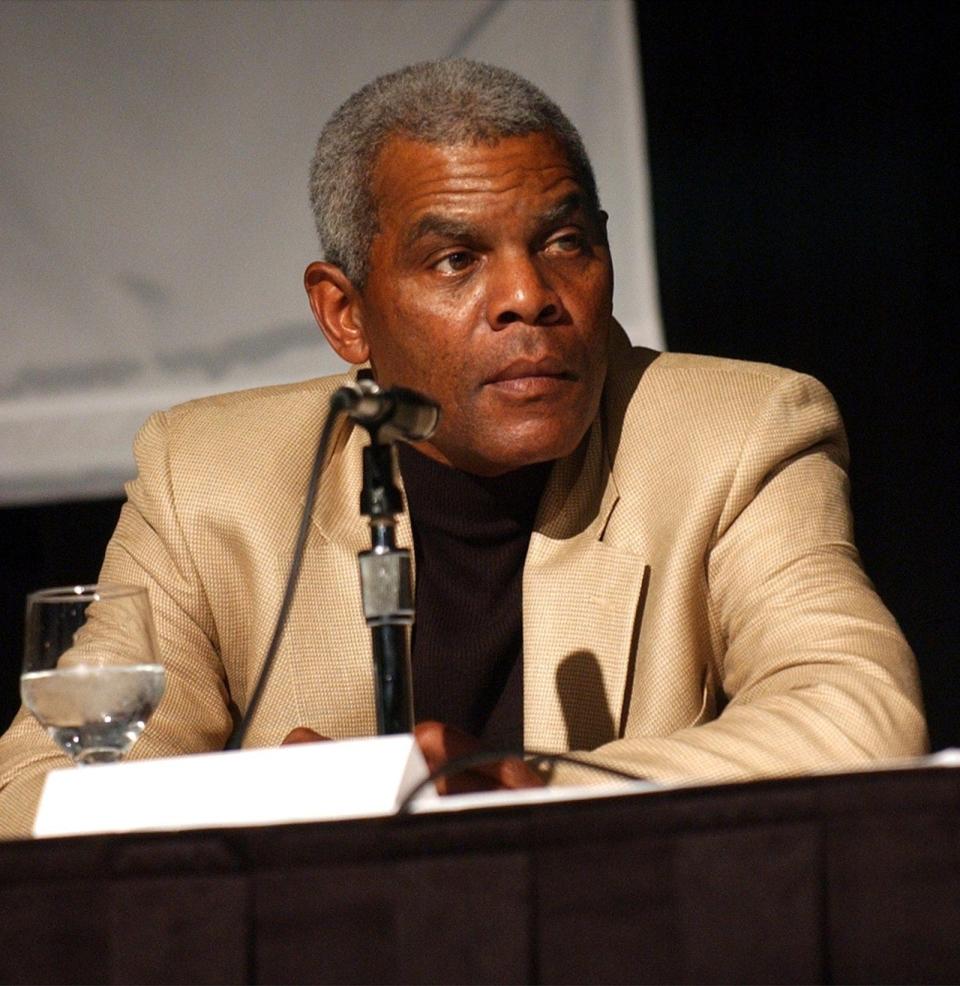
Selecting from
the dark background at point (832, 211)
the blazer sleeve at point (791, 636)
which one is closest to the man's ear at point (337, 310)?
the blazer sleeve at point (791, 636)

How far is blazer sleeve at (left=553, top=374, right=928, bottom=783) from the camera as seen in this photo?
61.8 inches

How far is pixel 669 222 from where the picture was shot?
289 centimetres

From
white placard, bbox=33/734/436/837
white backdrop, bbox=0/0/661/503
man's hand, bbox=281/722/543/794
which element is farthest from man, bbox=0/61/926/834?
white placard, bbox=33/734/436/837

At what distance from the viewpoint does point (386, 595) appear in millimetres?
1331

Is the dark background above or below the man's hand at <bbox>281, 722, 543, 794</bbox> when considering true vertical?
above

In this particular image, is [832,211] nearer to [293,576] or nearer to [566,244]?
[566,244]

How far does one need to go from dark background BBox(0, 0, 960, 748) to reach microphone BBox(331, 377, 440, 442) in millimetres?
1616

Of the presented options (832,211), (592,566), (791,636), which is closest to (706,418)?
(592,566)

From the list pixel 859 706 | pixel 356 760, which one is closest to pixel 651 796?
pixel 356 760

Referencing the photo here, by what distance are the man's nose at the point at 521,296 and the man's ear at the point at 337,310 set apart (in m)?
0.35

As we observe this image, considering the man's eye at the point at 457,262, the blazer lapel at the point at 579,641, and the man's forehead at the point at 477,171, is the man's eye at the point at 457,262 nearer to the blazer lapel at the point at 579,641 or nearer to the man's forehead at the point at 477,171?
the man's forehead at the point at 477,171

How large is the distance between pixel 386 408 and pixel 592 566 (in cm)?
85

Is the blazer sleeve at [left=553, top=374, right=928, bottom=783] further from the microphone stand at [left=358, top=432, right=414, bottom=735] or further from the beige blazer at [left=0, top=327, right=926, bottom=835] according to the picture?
the microphone stand at [left=358, top=432, right=414, bottom=735]

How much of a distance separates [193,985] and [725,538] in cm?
123
